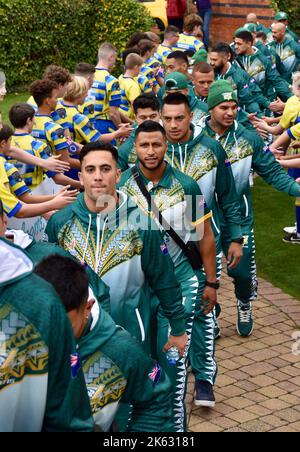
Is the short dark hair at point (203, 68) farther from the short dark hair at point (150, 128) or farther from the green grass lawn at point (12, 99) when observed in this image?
the green grass lawn at point (12, 99)

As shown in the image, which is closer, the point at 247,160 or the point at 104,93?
the point at 247,160

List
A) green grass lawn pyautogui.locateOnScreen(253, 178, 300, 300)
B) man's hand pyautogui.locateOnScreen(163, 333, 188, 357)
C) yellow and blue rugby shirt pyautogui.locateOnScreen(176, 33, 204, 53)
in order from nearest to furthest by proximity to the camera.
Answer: man's hand pyautogui.locateOnScreen(163, 333, 188, 357) < green grass lawn pyautogui.locateOnScreen(253, 178, 300, 300) < yellow and blue rugby shirt pyautogui.locateOnScreen(176, 33, 204, 53)

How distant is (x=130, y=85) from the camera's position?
14641 mm

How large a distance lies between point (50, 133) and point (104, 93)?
3.54 metres

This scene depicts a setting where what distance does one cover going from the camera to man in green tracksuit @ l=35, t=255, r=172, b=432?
4449 millimetres

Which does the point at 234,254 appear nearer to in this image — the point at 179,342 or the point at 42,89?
the point at 179,342

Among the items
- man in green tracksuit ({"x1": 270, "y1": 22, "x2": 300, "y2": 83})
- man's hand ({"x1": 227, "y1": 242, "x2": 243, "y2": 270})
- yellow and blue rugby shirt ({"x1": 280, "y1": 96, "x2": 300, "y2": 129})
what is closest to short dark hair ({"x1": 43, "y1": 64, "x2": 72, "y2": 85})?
yellow and blue rugby shirt ({"x1": 280, "y1": 96, "x2": 300, "y2": 129})

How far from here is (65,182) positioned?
10.0 m

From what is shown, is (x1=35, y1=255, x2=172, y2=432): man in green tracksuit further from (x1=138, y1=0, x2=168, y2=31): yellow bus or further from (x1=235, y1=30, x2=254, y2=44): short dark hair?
(x1=138, y1=0, x2=168, y2=31): yellow bus

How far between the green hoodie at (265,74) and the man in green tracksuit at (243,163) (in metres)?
7.75

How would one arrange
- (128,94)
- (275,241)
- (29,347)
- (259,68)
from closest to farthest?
(29,347) → (275,241) → (128,94) → (259,68)

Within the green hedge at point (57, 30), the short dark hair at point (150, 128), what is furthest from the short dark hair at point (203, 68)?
the green hedge at point (57, 30)

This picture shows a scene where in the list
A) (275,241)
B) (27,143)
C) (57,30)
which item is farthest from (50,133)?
(57,30)

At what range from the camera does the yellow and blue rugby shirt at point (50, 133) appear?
10094 mm
